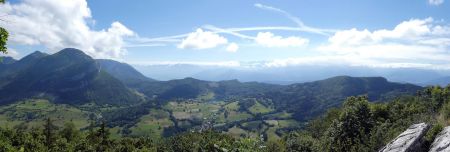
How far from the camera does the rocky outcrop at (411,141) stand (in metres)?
26.3

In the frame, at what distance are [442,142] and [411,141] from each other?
2883 mm

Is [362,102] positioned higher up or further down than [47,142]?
higher up

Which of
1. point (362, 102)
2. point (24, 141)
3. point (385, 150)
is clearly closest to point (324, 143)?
point (362, 102)

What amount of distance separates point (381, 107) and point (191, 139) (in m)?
78.5

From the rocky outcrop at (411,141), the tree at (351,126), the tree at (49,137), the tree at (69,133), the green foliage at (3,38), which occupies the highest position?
the green foliage at (3,38)

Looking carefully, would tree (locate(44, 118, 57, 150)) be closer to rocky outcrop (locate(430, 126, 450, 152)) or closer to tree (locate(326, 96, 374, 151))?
tree (locate(326, 96, 374, 151))

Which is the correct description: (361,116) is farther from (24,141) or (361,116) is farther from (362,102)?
(24,141)

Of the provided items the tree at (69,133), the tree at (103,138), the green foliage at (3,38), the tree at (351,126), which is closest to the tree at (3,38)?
the green foliage at (3,38)

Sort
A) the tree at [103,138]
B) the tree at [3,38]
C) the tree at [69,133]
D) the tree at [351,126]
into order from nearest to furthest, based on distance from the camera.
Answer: the tree at [3,38] < the tree at [351,126] < the tree at [103,138] < the tree at [69,133]

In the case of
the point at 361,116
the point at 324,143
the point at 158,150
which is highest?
the point at 361,116

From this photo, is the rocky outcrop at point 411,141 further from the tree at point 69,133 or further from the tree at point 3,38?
the tree at point 69,133

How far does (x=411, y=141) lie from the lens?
26609mm

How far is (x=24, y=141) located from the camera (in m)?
128

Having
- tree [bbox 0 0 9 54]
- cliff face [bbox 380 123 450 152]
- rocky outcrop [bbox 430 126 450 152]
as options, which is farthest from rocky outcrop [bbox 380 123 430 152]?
tree [bbox 0 0 9 54]
